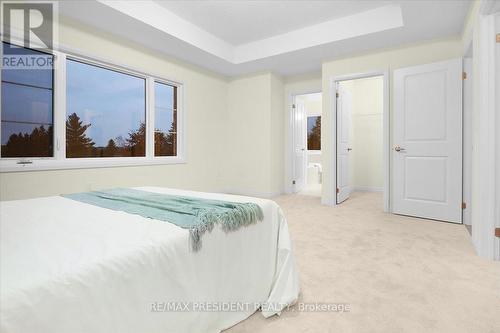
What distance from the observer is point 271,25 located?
13.2 feet

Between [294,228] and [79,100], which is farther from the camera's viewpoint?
[79,100]

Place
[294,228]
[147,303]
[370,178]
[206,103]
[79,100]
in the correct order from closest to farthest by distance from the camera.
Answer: [147,303]
[294,228]
[79,100]
[206,103]
[370,178]

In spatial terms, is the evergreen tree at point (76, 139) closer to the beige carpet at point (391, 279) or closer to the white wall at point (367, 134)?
the beige carpet at point (391, 279)

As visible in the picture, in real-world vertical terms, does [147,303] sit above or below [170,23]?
below

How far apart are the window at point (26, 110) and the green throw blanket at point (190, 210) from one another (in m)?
1.82

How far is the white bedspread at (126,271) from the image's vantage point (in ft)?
2.26

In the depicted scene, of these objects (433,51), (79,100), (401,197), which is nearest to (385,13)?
(433,51)

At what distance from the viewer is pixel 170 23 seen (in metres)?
3.64

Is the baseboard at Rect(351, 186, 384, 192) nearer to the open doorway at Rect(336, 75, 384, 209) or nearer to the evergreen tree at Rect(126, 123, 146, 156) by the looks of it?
the open doorway at Rect(336, 75, 384, 209)

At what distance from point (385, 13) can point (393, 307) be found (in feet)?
11.5

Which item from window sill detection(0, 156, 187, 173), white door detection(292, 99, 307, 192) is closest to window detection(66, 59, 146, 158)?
window sill detection(0, 156, 187, 173)

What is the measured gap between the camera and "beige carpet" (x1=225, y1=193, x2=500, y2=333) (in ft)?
4.68

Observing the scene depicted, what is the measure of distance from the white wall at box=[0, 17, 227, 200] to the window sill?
0.18ft

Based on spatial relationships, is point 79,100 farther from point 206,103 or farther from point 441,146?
point 441,146
